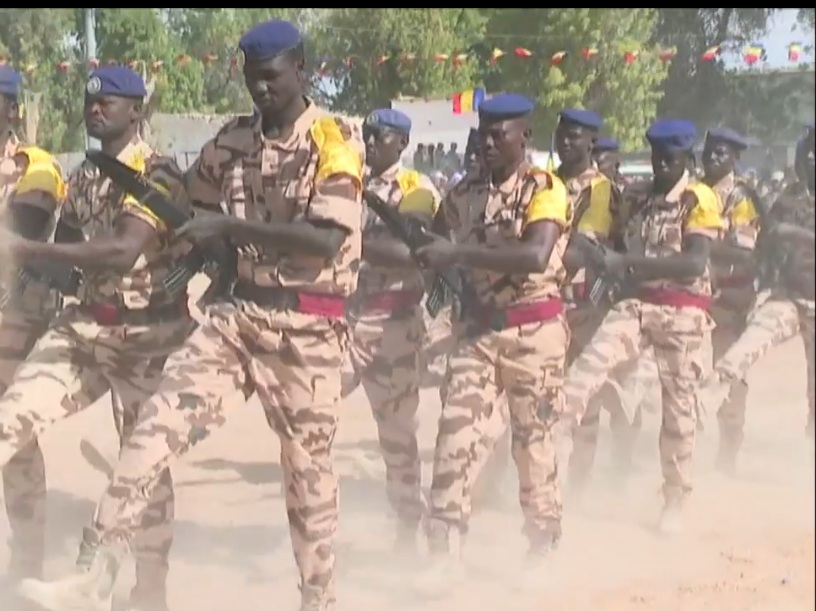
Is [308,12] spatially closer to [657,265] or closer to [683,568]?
[657,265]

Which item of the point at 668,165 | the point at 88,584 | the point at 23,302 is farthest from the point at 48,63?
the point at 668,165

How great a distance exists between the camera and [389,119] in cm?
367

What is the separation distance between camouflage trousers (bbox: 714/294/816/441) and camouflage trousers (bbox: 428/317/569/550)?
535mm

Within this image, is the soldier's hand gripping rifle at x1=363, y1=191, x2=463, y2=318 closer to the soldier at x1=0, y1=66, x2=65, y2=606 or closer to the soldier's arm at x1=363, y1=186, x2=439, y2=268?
the soldier's arm at x1=363, y1=186, x2=439, y2=268

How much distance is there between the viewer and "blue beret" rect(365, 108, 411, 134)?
144 inches

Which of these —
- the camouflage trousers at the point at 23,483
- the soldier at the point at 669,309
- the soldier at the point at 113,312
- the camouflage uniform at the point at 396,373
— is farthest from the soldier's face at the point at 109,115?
the soldier at the point at 669,309

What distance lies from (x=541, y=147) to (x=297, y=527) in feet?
4.35

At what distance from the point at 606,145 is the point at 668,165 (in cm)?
19

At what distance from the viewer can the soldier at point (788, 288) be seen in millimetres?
3551

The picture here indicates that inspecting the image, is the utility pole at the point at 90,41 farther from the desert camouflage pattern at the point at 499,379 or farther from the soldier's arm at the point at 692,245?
the soldier's arm at the point at 692,245

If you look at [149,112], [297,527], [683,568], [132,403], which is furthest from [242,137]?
[683,568]

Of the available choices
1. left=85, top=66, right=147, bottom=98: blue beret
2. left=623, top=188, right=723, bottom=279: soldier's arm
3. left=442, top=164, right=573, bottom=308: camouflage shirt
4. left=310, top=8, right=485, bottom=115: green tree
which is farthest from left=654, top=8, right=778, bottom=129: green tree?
left=85, top=66, right=147, bottom=98: blue beret

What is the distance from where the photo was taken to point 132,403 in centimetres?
366

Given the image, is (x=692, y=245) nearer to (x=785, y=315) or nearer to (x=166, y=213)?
(x=785, y=315)
